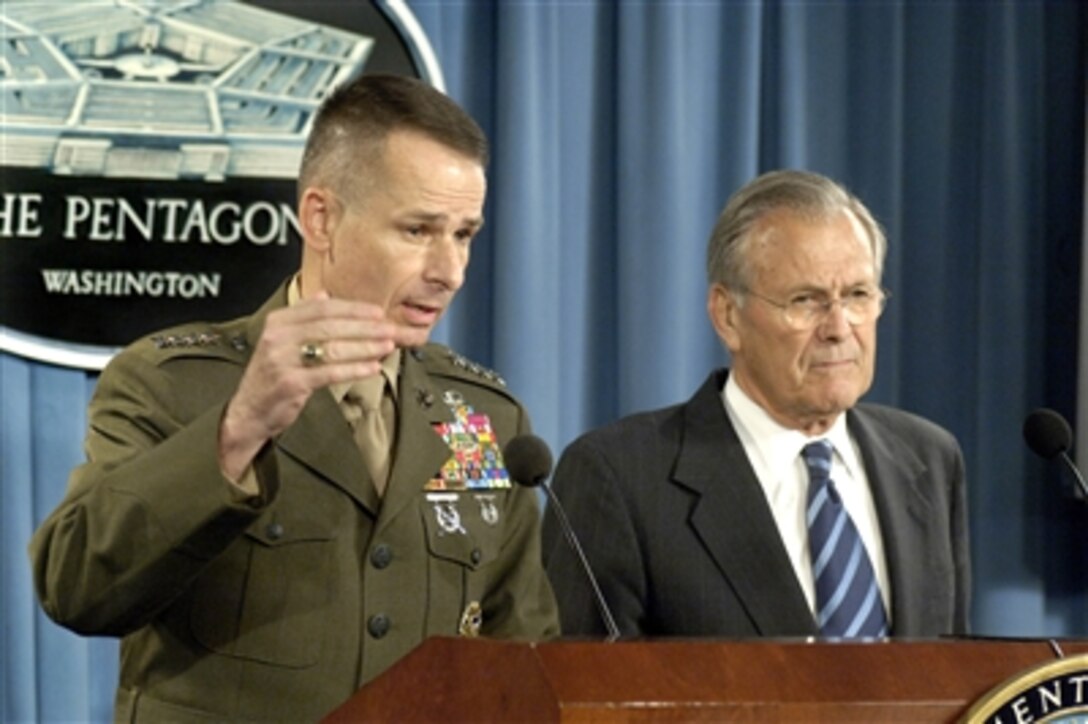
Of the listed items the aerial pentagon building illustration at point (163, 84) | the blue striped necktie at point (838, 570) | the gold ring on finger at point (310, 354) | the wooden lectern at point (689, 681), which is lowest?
the blue striped necktie at point (838, 570)

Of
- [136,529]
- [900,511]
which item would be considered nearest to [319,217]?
[136,529]

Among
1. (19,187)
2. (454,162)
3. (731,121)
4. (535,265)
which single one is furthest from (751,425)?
(19,187)

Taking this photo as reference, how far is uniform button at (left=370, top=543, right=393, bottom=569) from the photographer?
6.23 ft

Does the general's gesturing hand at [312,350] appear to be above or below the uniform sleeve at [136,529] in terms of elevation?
above

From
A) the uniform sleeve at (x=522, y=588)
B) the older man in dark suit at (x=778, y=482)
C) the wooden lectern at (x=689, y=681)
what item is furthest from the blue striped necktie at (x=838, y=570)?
the wooden lectern at (x=689, y=681)

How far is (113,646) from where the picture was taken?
3.15 meters

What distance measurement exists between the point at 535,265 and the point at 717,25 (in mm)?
613

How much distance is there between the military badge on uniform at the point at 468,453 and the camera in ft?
6.63

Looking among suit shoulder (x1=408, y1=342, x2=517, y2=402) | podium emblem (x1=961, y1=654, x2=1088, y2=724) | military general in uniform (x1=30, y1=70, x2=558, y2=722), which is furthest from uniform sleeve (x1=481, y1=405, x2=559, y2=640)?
podium emblem (x1=961, y1=654, x2=1088, y2=724)

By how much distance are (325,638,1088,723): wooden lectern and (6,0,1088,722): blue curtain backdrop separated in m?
1.85

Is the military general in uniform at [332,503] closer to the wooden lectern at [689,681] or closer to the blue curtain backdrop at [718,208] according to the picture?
the wooden lectern at [689,681]

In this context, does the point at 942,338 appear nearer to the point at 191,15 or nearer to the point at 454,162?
the point at 191,15

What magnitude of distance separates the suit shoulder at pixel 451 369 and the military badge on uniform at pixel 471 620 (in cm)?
29

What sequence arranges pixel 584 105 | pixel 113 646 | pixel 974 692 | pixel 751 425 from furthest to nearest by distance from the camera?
pixel 584 105 → pixel 113 646 → pixel 751 425 → pixel 974 692
